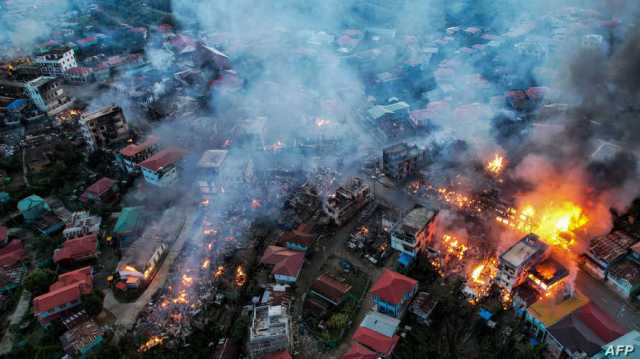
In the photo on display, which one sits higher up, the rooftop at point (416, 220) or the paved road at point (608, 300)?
the rooftop at point (416, 220)

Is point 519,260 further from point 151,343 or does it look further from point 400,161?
point 151,343

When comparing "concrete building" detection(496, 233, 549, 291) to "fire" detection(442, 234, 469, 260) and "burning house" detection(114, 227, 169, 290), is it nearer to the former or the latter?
"fire" detection(442, 234, 469, 260)

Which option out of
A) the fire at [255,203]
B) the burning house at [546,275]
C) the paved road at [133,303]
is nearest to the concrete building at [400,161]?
the fire at [255,203]

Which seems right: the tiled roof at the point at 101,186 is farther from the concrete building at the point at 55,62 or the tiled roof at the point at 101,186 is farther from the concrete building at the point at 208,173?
the concrete building at the point at 55,62

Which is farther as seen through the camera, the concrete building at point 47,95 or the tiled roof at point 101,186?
the concrete building at point 47,95

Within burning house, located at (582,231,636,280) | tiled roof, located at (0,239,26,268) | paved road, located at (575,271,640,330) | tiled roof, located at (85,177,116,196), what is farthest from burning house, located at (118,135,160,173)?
burning house, located at (582,231,636,280)
